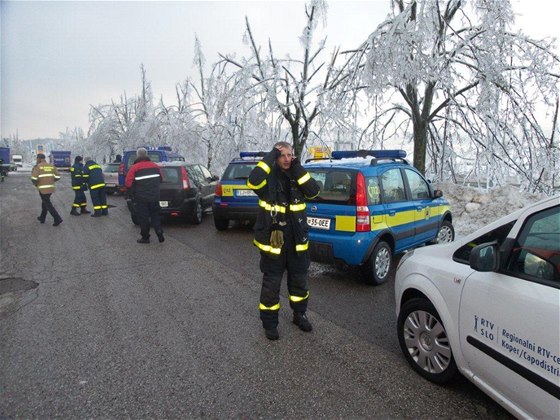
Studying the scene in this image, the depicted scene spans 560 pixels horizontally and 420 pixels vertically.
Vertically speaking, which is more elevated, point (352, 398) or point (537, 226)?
point (537, 226)

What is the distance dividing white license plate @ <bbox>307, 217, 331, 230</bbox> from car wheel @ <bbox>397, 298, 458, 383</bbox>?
6.21 ft

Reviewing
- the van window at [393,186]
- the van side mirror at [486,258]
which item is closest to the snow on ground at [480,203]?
the van window at [393,186]

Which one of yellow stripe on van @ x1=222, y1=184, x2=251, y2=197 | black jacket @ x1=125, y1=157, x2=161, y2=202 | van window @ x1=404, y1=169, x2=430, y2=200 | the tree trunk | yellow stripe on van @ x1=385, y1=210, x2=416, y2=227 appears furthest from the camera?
the tree trunk

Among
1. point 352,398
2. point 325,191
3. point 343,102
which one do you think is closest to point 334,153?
point 325,191

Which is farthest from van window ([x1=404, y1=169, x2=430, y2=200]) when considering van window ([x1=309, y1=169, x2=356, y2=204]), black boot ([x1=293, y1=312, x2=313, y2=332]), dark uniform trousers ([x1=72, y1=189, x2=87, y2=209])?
dark uniform trousers ([x1=72, y1=189, x2=87, y2=209])

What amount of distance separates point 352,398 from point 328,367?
42cm

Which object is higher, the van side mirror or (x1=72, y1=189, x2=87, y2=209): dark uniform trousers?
the van side mirror

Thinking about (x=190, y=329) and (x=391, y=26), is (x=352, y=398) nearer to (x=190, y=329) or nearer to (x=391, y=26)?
(x=190, y=329)

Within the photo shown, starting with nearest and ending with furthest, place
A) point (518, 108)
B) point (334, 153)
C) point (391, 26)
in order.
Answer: point (334, 153), point (391, 26), point (518, 108)

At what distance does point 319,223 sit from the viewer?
193 inches

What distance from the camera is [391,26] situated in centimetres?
736

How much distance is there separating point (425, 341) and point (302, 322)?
1.25 m

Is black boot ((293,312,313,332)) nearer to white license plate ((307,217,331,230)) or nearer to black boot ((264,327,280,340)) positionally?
black boot ((264,327,280,340))

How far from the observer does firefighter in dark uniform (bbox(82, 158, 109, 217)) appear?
10750 mm
